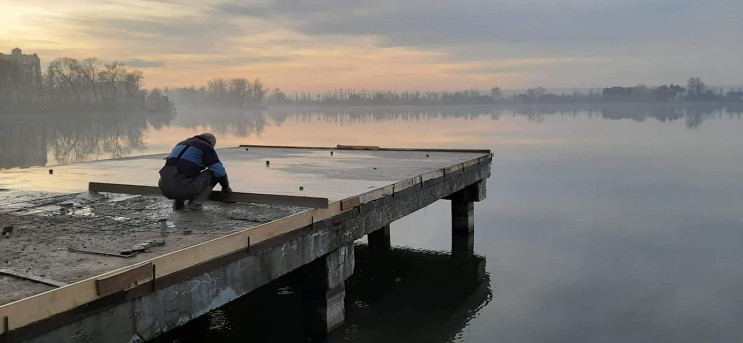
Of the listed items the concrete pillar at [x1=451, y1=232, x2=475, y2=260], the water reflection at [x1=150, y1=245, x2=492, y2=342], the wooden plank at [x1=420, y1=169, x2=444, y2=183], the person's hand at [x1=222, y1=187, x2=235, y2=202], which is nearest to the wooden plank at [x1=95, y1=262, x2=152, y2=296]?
the person's hand at [x1=222, y1=187, x2=235, y2=202]

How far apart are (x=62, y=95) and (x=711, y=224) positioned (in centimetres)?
12142

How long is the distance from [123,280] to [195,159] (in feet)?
10.6

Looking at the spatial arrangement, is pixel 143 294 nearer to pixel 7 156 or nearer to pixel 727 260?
pixel 727 260

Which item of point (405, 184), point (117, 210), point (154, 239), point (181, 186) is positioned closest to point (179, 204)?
point (181, 186)

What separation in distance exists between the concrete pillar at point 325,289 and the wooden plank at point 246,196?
86cm

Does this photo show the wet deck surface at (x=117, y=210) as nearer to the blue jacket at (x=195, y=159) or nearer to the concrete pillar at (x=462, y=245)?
the blue jacket at (x=195, y=159)

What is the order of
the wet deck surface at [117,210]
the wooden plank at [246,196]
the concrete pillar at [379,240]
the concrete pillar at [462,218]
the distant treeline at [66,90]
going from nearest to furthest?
the wet deck surface at [117,210] → the wooden plank at [246,196] → the concrete pillar at [379,240] → the concrete pillar at [462,218] → the distant treeline at [66,90]

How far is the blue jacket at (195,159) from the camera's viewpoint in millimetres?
7738

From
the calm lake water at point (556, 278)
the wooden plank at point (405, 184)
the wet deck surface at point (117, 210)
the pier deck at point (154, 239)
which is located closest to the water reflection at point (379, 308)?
the calm lake water at point (556, 278)

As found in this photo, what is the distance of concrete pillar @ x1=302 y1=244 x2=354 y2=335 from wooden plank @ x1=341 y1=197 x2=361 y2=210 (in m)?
0.57

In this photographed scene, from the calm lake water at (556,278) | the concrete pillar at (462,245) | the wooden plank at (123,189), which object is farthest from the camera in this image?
the concrete pillar at (462,245)

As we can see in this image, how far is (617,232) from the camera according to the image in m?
16.3

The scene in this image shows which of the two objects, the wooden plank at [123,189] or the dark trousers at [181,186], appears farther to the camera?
the wooden plank at [123,189]

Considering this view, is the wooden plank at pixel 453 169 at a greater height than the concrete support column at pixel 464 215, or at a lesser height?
greater
